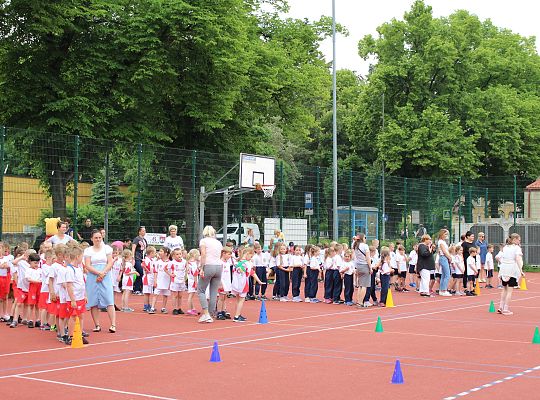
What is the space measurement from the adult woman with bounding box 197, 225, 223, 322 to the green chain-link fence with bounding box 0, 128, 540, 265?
7843 millimetres

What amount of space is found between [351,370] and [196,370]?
82.8 inches

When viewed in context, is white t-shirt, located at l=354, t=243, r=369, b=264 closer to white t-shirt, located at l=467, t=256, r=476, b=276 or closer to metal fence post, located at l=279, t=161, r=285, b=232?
white t-shirt, located at l=467, t=256, r=476, b=276

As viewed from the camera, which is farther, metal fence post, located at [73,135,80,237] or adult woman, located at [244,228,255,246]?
adult woman, located at [244,228,255,246]

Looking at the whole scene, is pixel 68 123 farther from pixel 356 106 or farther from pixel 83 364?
pixel 356 106

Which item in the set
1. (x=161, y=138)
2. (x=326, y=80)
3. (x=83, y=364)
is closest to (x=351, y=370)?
(x=83, y=364)

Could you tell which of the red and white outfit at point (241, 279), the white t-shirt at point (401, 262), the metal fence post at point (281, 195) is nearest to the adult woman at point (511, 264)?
the red and white outfit at point (241, 279)

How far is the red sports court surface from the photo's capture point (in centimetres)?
923

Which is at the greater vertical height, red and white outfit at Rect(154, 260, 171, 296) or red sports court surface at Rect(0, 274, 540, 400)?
red and white outfit at Rect(154, 260, 171, 296)

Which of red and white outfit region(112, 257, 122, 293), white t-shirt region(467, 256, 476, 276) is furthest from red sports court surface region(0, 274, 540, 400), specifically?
white t-shirt region(467, 256, 476, 276)

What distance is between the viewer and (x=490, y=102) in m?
51.2

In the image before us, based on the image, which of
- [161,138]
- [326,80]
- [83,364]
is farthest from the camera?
[326,80]

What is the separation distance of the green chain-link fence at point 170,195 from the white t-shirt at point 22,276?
633 centimetres

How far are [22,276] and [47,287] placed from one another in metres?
1.80

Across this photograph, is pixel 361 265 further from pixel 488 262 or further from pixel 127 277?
pixel 488 262
